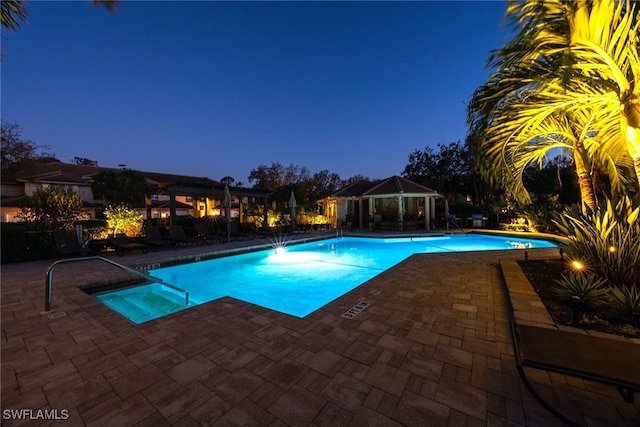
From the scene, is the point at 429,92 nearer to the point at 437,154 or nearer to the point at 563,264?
the point at 437,154

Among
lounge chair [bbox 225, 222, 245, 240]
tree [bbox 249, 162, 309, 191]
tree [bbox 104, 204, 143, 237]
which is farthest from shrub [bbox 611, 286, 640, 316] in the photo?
tree [bbox 249, 162, 309, 191]

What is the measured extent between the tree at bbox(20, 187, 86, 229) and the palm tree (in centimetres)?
1339

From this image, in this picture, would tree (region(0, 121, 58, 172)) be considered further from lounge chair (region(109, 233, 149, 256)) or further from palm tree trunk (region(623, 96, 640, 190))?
palm tree trunk (region(623, 96, 640, 190))

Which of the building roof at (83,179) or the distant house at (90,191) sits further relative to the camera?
the building roof at (83,179)

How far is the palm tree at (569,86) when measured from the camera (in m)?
3.18

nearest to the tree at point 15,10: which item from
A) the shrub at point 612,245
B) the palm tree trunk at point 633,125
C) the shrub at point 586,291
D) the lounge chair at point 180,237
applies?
the lounge chair at point 180,237

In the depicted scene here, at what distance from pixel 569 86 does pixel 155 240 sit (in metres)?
12.1

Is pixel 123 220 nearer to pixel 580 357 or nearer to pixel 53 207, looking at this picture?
pixel 53 207

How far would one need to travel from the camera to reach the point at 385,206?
21188 millimetres

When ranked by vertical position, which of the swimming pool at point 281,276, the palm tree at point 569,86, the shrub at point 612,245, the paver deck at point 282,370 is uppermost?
the palm tree at point 569,86

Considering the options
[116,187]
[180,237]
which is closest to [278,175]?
→ [116,187]

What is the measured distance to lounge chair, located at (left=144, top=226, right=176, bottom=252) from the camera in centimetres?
957

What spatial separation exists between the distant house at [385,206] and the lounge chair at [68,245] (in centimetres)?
1484

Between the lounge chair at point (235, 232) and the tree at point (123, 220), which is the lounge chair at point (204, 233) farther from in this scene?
the tree at point (123, 220)
